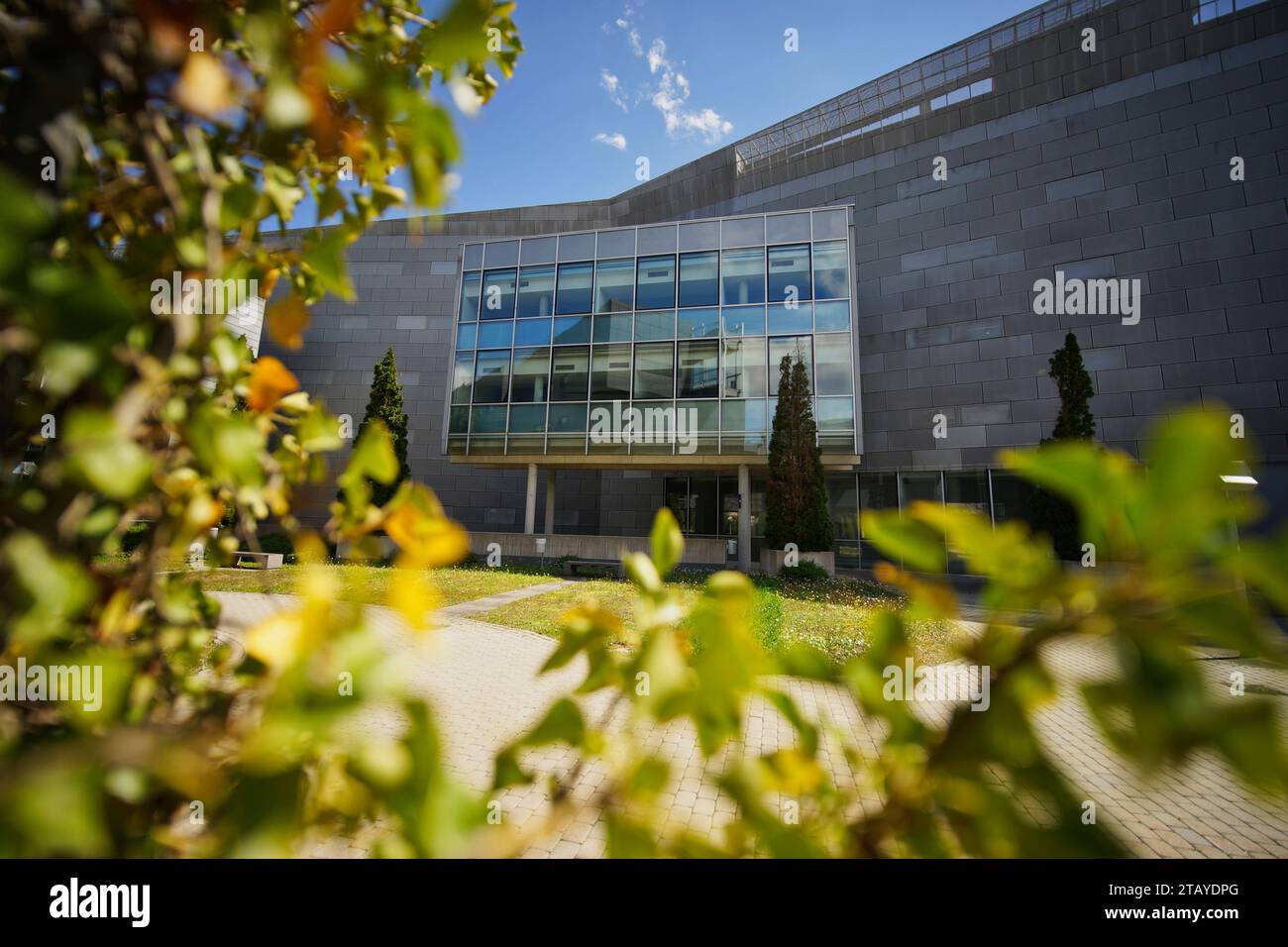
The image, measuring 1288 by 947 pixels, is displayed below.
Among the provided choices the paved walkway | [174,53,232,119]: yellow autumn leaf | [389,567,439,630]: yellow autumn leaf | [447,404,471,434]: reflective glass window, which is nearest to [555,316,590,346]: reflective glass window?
[447,404,471,434]: reflective glass window

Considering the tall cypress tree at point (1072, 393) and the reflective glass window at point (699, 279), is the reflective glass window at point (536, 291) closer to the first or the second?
the reflective glass window at point (699, 279)

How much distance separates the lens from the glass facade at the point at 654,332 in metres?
17.2

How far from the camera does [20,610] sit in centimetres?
60

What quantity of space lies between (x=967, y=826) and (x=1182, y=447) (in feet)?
1.33

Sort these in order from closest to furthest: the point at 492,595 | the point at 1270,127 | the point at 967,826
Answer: the point at 967,826 → the point at 492,595 → the point at 1270,127

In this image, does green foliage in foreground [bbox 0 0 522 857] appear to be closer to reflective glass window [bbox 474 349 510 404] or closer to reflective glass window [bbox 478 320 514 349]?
reflective glass window [bbox 474 349 510 404]

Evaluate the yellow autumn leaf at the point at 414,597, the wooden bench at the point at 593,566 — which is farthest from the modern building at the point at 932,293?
the yellow autumn leaf at the point at 414,597

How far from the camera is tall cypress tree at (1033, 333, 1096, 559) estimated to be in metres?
13.7

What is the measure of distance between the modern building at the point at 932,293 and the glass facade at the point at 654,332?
7 cm

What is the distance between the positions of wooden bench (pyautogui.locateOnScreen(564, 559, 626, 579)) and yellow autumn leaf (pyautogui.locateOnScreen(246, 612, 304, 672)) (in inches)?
582

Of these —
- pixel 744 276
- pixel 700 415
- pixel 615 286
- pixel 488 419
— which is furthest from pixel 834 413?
pixel 488 419
